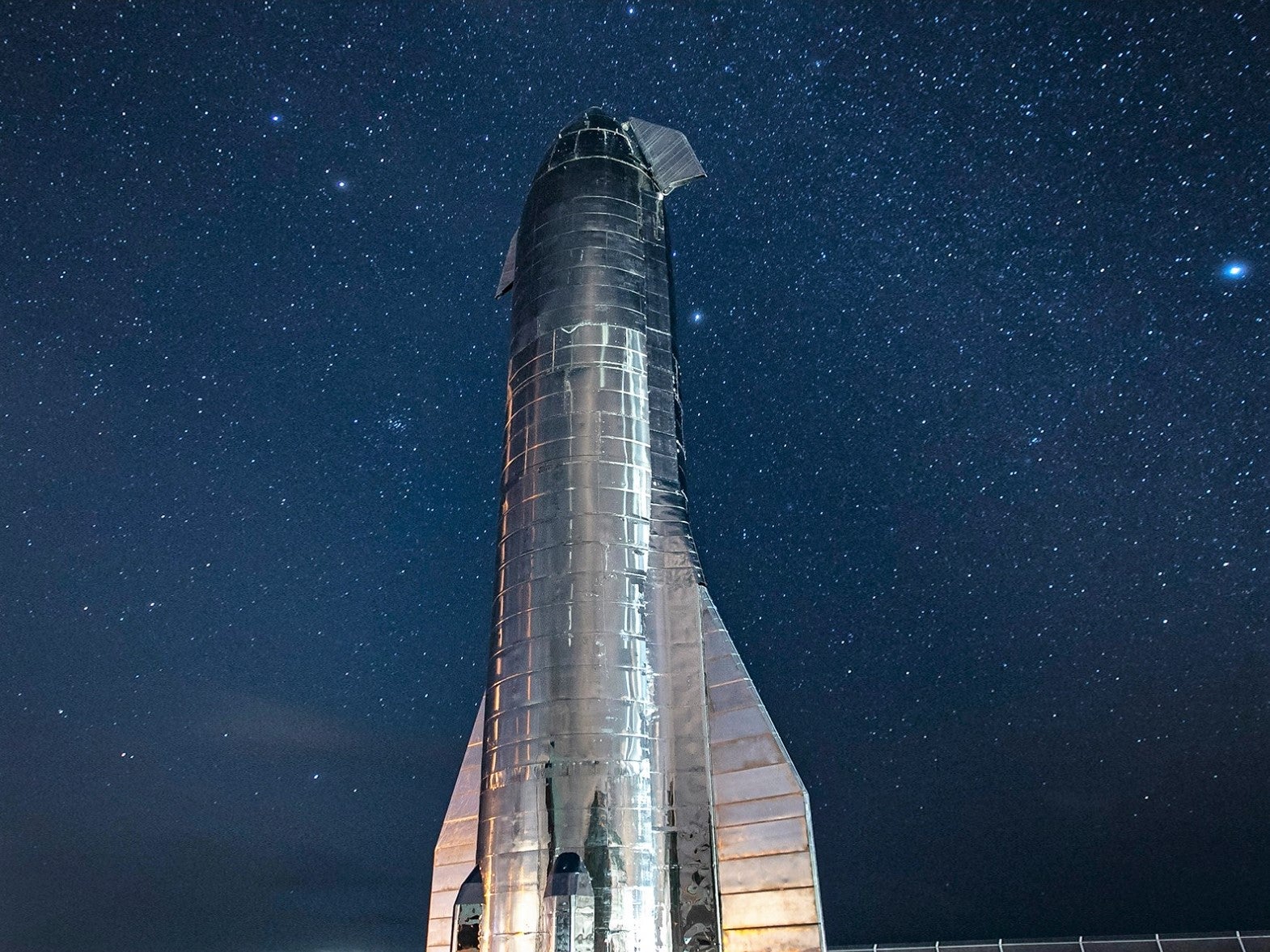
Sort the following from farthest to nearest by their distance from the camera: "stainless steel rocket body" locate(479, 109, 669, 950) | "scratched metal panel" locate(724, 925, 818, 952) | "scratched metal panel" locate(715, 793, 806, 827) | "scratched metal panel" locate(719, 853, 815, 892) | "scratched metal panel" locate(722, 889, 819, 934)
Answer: "scratched metal panel" locate(715, 793, 806, 827), "scratched metal panel" locate(719, 853, 815, 892), "scratched metal panel" locate(722, 889, 819, 934), "scratched metal panel" locate(724, 925, 818, 952), "stainless steel rocket body" locate(479, 109, 669, 950)

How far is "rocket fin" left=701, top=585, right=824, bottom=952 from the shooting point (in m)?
13.1

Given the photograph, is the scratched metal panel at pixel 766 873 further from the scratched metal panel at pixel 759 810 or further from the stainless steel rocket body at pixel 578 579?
the stainless steel rocket body at pixel 578 579

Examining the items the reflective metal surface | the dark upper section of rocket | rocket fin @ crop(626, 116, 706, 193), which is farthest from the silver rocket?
the reflective metal surface

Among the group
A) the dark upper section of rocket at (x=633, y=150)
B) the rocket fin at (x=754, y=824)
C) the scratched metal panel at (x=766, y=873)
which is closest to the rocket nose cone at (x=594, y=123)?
the dark upper section of rocket at (x=633, y=150)

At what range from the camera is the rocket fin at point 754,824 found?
13109 millimetres

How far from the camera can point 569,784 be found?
12.4 m

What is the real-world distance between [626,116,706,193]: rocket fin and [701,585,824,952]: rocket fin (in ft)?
28.0

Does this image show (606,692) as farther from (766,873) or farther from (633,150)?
(633,150)

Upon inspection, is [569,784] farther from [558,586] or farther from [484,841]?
[558,586]

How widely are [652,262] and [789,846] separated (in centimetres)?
973

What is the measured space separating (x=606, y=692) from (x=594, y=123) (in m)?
11.0

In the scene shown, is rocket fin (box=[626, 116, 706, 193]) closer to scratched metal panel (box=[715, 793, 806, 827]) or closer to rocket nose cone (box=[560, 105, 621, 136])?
rocket nose cone (box=[560, 105, 621, 136])

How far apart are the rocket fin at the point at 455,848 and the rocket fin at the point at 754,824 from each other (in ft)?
13.6

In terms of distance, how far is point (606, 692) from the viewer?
42.4ft
